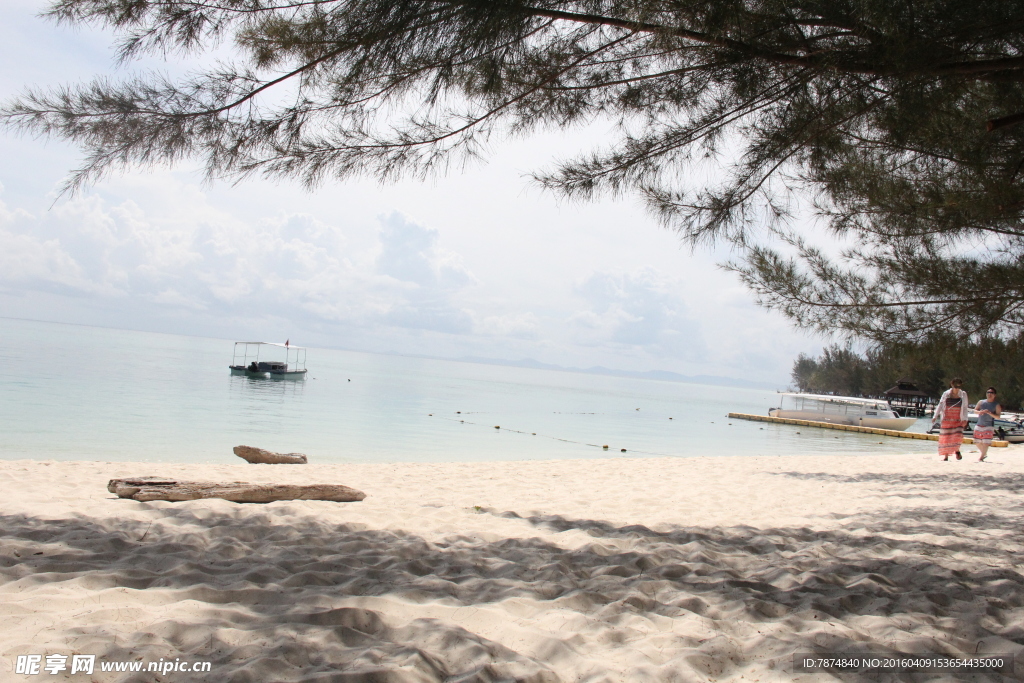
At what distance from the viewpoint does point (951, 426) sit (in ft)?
35.3

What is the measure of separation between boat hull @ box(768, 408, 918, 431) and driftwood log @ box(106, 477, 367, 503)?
27840 millimetres

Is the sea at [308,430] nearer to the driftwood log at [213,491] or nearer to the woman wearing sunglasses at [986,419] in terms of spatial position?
the woman wearing sunglasses at [986,419]

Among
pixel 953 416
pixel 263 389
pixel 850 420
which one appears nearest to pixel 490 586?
pixel 953 416

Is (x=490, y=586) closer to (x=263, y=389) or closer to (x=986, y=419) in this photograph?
(x=986, y=419)

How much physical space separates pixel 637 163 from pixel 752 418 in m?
32.5

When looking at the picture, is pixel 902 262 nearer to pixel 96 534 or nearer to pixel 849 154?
pixel 849 154

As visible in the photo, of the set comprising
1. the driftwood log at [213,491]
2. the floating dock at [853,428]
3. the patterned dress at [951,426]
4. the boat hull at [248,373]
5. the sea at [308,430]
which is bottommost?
the sea at [308,430]

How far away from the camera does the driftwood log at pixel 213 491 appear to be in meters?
4.65

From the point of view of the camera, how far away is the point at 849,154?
15.8 feet

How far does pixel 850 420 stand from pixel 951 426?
19886mm

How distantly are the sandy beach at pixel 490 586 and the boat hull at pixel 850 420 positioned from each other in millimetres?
24480

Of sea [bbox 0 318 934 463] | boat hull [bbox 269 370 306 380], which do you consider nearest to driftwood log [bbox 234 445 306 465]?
sea [bbox 0 318 934 463]

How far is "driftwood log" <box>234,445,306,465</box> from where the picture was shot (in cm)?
957

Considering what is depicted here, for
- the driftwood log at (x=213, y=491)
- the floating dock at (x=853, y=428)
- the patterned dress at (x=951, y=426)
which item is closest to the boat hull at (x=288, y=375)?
the floating dock at (x=853, y=428)
